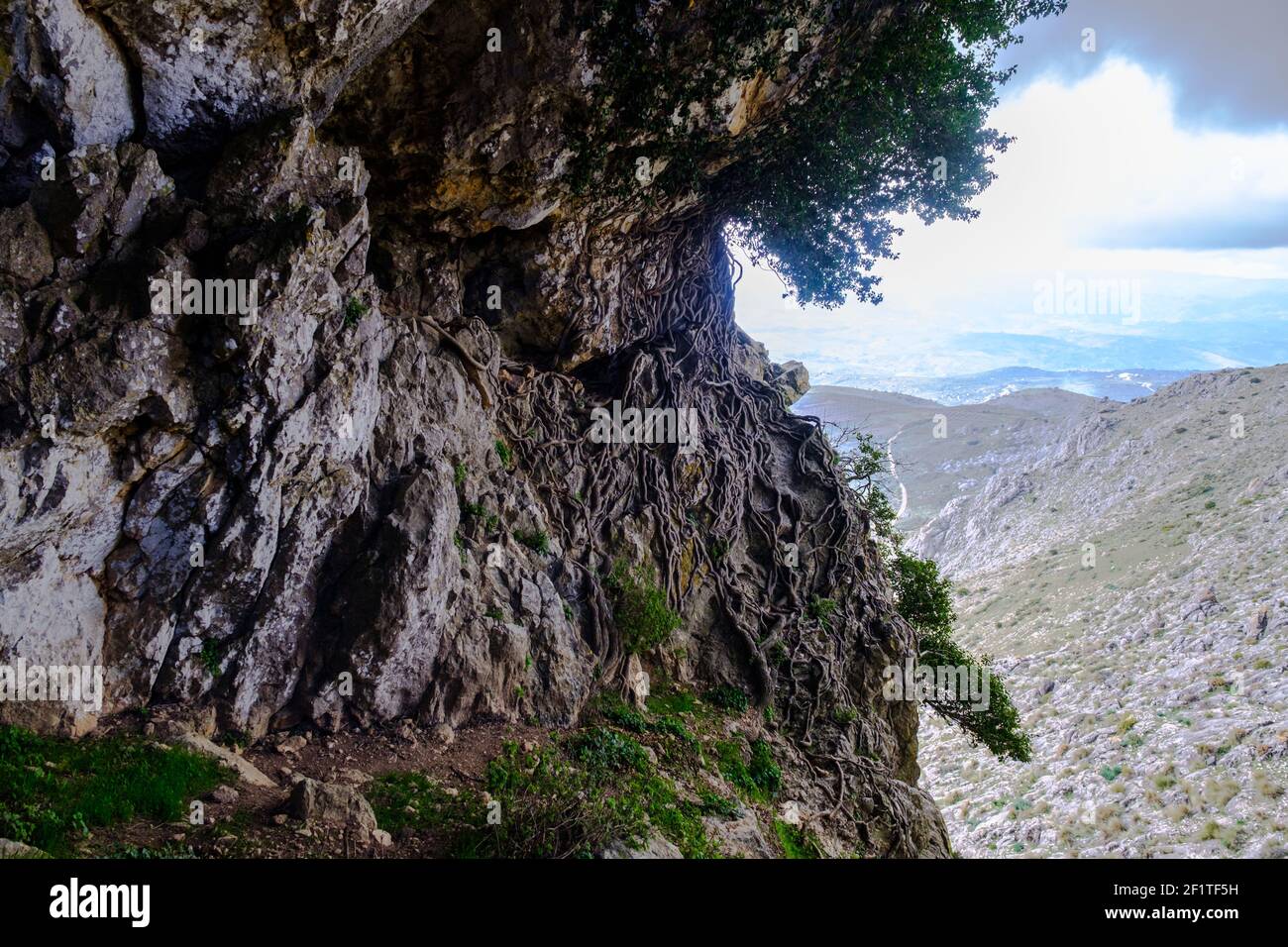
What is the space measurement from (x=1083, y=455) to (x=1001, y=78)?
228 feet

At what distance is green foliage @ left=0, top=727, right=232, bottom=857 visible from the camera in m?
5.35

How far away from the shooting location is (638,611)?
452 inches

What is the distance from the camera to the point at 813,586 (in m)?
14.9

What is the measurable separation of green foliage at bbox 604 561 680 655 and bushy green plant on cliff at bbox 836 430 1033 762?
7120 mm

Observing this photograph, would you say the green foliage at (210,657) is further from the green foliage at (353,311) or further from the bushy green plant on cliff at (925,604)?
the bushy green plant on cliff at (925,604)

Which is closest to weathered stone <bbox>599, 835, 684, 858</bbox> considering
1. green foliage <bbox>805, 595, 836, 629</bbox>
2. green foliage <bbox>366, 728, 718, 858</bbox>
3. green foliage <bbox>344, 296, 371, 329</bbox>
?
green foliage <bbox>366, 728, 718, 858</bbox>

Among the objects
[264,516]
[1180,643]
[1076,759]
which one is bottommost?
[1076,759]

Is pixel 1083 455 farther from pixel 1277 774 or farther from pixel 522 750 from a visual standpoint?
pixel 522 750

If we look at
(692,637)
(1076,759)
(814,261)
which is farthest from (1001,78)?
(1076,759)

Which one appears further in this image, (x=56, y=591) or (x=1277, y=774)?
(x=1277, y=774)

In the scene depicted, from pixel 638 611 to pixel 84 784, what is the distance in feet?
23.3

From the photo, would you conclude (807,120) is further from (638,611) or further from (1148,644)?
(1148,644)

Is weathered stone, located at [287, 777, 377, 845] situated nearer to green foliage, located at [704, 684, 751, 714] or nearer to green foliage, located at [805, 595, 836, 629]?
green foliage, located at [704, 684, 751, 714]

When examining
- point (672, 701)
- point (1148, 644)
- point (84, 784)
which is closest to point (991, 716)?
point (672, 701)
